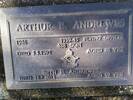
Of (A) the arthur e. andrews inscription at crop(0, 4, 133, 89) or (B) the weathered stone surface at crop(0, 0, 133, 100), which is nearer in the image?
(A) the arthur e. andrews inscription at crop(0, 4, 133, 89)

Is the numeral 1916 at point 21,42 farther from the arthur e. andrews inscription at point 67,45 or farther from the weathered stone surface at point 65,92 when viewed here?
the weathered stone surface at point 65,92

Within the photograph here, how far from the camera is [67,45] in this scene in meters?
1.67

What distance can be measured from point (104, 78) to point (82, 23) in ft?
1.18

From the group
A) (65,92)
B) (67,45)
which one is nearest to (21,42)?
(67,45)

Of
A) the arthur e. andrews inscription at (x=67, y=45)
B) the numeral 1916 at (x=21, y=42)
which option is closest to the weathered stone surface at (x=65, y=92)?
the arthur e. andrews inscription at (x=67, y=45)

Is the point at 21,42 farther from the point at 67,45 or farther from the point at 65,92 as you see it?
the point at 65,92

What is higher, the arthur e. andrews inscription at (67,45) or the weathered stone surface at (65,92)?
the arthur e. andrews inscription at (67,45)

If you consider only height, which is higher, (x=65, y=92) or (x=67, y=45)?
(x=67, y=45)

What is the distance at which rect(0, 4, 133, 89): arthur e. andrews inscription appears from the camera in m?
1.62

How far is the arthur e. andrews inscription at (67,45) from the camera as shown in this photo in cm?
162

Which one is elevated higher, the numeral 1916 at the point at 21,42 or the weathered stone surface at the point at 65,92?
the numeral 1916 at the point at 21,42

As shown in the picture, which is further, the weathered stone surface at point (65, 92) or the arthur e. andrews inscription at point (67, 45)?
the weathered stone surface at point (65, 92)

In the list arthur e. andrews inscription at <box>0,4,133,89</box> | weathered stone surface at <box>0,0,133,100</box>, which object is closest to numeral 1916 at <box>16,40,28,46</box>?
arthur e. andrews inscription at <box>0,4,133,89</box>

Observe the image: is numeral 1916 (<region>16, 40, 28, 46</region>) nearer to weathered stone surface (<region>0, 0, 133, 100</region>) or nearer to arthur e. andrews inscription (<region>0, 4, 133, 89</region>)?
arthur e. andrews inscription (<region>0, 4, 133, 89</region>)
